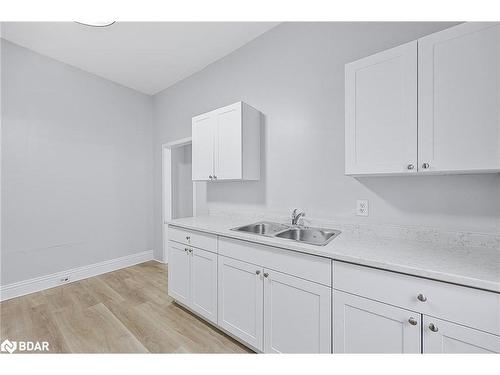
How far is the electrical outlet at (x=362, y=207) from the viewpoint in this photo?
1.66 m

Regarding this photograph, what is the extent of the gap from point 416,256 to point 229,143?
1.67 meters

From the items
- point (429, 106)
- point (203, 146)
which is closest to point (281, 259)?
point (429, 106)

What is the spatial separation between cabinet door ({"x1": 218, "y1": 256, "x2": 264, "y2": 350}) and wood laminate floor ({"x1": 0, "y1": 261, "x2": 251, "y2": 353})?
7.1 inches

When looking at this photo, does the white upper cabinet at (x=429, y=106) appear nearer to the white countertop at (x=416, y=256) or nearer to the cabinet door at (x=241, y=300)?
the white countertop at (x=416, y=256)

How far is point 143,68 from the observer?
9.68ft

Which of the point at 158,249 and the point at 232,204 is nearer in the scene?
the point at 232,204

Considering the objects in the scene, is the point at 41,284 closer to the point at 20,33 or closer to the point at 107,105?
the point at 107,105

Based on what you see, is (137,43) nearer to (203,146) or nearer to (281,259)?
(203,146)

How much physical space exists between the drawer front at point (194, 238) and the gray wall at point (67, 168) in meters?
1.62

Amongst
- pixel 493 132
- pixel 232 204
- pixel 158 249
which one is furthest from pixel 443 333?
pixel 158 249

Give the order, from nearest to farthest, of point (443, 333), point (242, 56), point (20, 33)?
point (443, 333), point (20, 33), point (242, 56)

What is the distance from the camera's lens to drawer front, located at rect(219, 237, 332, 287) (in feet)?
4.13

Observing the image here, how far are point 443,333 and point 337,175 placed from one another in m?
1.13

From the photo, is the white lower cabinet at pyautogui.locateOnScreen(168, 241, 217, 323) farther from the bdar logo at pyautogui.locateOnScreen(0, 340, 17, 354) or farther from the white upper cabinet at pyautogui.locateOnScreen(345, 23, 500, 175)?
the white upper cabinet at pyautogui.locateOnScreen(345, 23, 500, 175)
